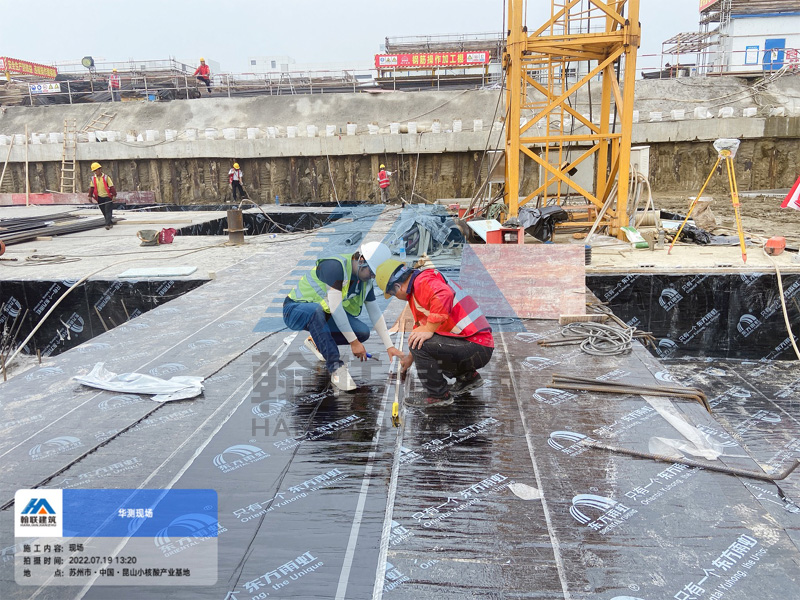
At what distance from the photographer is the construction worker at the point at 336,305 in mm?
3869

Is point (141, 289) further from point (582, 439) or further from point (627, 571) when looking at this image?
point (627, 571)

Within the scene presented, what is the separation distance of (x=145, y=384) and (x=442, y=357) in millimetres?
2306

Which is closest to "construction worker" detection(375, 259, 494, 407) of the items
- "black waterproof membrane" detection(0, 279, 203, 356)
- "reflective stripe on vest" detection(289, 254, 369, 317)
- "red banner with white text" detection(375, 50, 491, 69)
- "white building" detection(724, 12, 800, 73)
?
"reflective stripe on vest" detection(289, 254, 369, 317)

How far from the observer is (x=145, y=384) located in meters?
4.18

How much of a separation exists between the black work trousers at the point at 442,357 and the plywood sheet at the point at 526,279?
233cm

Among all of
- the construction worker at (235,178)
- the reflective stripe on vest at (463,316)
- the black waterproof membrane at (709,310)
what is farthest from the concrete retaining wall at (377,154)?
the reflective stripe on vest at (463,316)

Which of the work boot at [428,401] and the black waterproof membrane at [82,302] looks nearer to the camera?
the work boot at [428,401]

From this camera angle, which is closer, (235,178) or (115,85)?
(235,178)

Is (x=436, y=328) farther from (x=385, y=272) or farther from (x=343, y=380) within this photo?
(x=343, y=380)

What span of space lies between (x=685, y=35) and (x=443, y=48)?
13315mm

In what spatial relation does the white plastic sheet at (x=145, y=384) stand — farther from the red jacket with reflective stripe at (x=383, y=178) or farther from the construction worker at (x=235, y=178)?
the construction worker at (x=235, y=178)

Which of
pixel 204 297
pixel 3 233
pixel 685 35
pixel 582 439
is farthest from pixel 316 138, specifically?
pixel 685 35

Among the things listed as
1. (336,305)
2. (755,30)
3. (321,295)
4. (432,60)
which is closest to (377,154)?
(432,60)

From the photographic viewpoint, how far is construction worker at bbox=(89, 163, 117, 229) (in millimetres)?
12430
